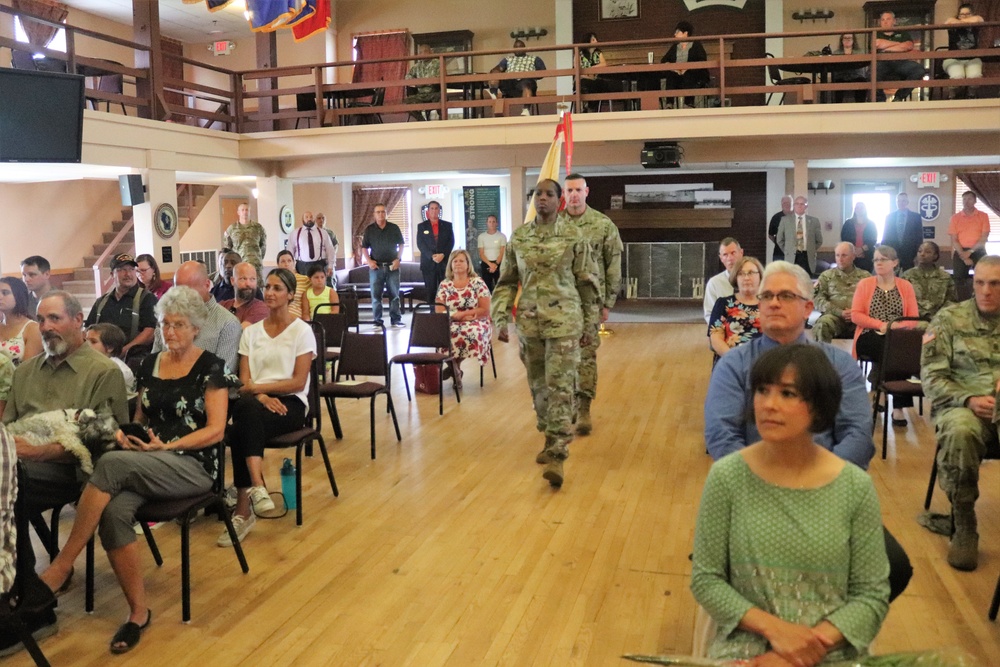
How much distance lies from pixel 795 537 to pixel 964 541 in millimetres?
2239

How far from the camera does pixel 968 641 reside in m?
3.16

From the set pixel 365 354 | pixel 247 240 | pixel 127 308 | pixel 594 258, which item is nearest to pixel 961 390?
pixel 594 258

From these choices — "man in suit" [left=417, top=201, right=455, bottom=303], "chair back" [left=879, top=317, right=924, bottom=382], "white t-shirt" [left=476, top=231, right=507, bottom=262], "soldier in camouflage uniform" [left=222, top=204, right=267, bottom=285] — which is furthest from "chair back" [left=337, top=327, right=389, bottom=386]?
"man in suit" [left=417, top=201, right=455, bottom=303]

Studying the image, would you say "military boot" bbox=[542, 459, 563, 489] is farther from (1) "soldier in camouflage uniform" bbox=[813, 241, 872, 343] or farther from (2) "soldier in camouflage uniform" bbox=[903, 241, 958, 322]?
(2) "soldier in camouflage uniform" bbox=[903, 241, 958, 322]

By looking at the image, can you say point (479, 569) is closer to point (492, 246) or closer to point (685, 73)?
point (492, 246)

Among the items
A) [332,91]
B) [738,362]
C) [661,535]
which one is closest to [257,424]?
[661,535]

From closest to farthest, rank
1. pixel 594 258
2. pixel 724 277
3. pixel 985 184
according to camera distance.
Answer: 1. pixel 594 258
2. pixel 724 277
3. pixel 985 184

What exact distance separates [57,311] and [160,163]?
8.22 m

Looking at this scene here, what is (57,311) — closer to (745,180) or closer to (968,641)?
(968,641)

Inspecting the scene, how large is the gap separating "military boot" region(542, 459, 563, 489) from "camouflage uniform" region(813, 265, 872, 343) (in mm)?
2935

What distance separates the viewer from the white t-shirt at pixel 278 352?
466 cm

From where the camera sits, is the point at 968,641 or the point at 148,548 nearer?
the point at 968,641

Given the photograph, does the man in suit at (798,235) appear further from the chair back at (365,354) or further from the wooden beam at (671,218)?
the chair back at (365,354)

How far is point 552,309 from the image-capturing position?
514cm
